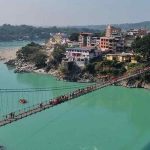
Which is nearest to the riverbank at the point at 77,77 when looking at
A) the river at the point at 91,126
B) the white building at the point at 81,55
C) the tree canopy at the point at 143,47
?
the river at the point at 91,126

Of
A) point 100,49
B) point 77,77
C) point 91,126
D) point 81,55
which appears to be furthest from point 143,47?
point 91,126

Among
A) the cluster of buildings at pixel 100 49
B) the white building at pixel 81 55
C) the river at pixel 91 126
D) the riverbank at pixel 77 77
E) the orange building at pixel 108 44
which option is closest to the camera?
the river at pixel 91 126

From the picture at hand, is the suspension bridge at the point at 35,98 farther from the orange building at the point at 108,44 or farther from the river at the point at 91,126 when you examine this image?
the orange building at the point at 108,44

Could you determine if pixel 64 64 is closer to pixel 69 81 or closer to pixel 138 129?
pixel 69 81

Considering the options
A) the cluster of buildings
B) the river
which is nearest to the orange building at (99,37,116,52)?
the cluster of buildings

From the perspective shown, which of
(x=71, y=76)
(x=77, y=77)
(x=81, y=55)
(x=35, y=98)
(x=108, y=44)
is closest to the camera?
(x=35, y=98)

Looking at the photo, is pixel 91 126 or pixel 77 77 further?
pixel 77 77

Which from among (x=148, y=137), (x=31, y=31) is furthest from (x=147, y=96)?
(x=31, y=31)

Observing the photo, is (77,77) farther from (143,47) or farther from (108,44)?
(108,44)

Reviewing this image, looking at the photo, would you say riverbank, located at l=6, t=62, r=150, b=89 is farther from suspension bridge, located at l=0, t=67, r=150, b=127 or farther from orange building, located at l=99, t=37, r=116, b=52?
orange building, located at l=99, t=37, r=116, b=52

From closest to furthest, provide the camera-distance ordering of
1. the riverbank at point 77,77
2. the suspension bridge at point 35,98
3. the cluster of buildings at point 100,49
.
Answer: the suspension bridge at point 35,98 → the riverbank at point 77,77 → the cluster of buildings at point 100,49
